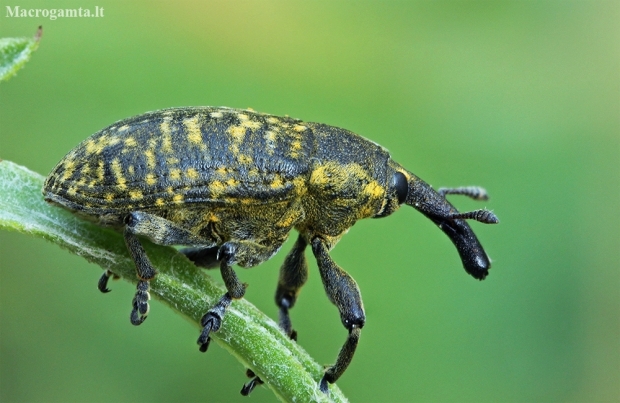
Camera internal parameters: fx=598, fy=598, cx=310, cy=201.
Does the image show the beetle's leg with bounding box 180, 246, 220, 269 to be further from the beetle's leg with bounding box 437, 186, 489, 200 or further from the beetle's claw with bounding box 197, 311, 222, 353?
the beetle's leg with bounding box 437, 186, 489, 200

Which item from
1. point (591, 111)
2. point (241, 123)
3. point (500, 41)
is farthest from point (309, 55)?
point (241, 123)

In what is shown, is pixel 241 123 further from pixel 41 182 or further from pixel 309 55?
pixel 309 55

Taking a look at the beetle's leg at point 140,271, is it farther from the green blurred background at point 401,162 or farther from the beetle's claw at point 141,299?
the green blurred background at point 401,162

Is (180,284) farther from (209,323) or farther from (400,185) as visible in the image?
(400,185)

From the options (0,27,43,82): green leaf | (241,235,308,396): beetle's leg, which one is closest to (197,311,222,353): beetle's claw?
(241,235,308,396): beetle's leg

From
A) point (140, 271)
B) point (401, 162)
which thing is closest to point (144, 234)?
point (140, 271)

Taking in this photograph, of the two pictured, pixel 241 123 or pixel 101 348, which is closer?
pixel 241 123

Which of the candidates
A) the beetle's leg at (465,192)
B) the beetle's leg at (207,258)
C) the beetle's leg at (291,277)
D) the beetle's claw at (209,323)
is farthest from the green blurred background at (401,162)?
the beetle's claw at (209,323)
